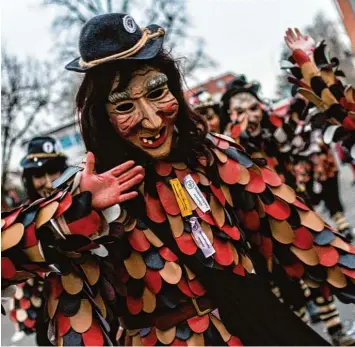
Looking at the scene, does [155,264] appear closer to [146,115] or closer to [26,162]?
[146,115]

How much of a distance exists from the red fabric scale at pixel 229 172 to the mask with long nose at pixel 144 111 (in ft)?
0.68

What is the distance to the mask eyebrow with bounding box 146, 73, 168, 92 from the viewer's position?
6.32 ft

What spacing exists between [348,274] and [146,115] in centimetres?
86

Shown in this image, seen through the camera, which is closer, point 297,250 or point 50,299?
point 50,299

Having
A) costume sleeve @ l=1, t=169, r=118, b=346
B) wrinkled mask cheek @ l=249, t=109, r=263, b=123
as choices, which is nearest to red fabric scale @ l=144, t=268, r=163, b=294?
costume sleeve @ l=1, t=169, r=118, b=346

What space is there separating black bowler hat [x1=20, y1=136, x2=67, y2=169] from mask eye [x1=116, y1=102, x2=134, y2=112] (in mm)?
2486

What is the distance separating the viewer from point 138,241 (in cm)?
185

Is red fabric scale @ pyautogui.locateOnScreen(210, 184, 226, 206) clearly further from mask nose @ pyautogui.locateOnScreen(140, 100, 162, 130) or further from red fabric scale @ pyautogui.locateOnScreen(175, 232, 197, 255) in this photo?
mask nose @ pyautogui.locateOnScreen(140, 100, 162, 130)

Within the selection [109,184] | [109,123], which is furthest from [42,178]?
[109,184]

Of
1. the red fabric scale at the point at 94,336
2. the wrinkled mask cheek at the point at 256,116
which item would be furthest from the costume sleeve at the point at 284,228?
the wrinkled mask cheek at the point at 256,116

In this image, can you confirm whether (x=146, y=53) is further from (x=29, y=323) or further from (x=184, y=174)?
(x=29, y=323)

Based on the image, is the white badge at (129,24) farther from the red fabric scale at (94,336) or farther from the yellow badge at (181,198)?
the red fabric scale at (94,336)

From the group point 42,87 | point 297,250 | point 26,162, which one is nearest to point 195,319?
point 297,250

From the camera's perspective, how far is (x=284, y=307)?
191cm
